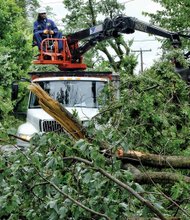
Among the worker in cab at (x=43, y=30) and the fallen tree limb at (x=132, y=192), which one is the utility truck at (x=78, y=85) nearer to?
the worker in cab at (x=43, y=30)

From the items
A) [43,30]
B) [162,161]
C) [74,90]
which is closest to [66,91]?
[74,90]

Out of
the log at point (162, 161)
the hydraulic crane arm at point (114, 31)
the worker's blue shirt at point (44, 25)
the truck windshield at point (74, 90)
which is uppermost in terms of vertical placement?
the worker's blue shirt at point (44, 25)

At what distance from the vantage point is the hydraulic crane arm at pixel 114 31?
10876 millimetres

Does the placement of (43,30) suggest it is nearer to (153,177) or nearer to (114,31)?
(114,31)

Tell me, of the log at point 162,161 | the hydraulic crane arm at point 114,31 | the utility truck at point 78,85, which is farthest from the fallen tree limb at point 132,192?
the hydraulic crane arm at point 114,31

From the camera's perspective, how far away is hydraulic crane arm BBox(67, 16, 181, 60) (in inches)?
428

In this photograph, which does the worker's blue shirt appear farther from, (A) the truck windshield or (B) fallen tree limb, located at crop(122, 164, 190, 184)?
(B) fallen tree limb, located at crop(122, 164, 190, 184)

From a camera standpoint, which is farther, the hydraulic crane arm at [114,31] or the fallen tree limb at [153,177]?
the hydraulic crane arm at [114,31]

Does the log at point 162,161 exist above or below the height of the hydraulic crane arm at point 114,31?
below

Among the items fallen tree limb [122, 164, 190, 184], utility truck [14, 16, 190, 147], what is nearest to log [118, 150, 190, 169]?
fallen tree limb [122, 164, 190, 184]

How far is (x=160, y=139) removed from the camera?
6320mm

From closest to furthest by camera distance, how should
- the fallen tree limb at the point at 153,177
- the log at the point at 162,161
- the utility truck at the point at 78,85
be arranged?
the fallen tree limb at the point at 153,177 → the log at the point at 162,161 → the utility truck at the point at 78,85

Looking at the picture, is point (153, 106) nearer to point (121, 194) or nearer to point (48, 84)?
point (121, 194)

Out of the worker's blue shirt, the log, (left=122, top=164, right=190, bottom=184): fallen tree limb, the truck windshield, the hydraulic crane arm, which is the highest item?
the worker's blue shirt
